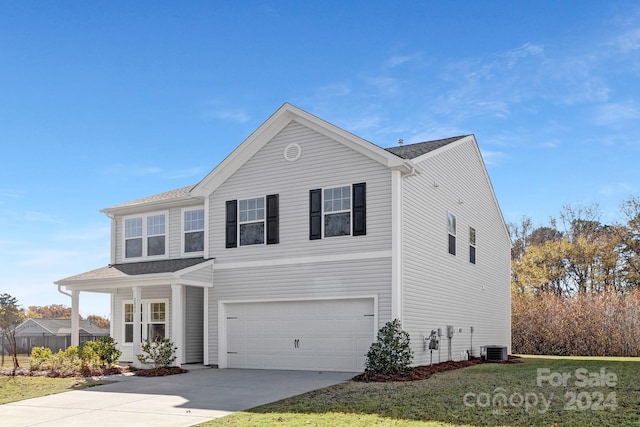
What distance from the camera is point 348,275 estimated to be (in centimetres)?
1723

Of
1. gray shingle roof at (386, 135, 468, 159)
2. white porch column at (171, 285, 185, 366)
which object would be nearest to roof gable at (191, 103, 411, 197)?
gray shingle roof at (386, 135, 468, 159)

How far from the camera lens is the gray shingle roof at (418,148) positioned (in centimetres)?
1838

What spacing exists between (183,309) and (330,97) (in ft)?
26.2

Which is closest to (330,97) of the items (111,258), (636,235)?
(111,258)

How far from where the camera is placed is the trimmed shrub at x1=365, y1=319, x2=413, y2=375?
1552 cm

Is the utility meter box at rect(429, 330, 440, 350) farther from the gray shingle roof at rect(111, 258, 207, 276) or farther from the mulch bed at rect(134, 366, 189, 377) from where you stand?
the gray shingle roof at rect(111, 258, 207, 276)

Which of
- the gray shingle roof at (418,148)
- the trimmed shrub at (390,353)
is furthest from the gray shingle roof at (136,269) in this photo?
the gray shingle roof at (418,148)

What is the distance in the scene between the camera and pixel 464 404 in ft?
35.4

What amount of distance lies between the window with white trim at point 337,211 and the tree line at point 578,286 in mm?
15171

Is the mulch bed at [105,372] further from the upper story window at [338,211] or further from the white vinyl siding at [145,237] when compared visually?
the upper story window at [338,211]

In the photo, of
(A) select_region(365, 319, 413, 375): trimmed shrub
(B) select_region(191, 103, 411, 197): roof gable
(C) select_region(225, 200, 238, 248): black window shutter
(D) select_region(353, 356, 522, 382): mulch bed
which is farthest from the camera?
(C) select_region(225, 200, 238, 248): black window shutter

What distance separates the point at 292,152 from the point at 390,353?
6.46 metres

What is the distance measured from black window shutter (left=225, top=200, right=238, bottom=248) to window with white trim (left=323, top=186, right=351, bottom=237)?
10.2ft

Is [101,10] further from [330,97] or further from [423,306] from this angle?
[423,306]
